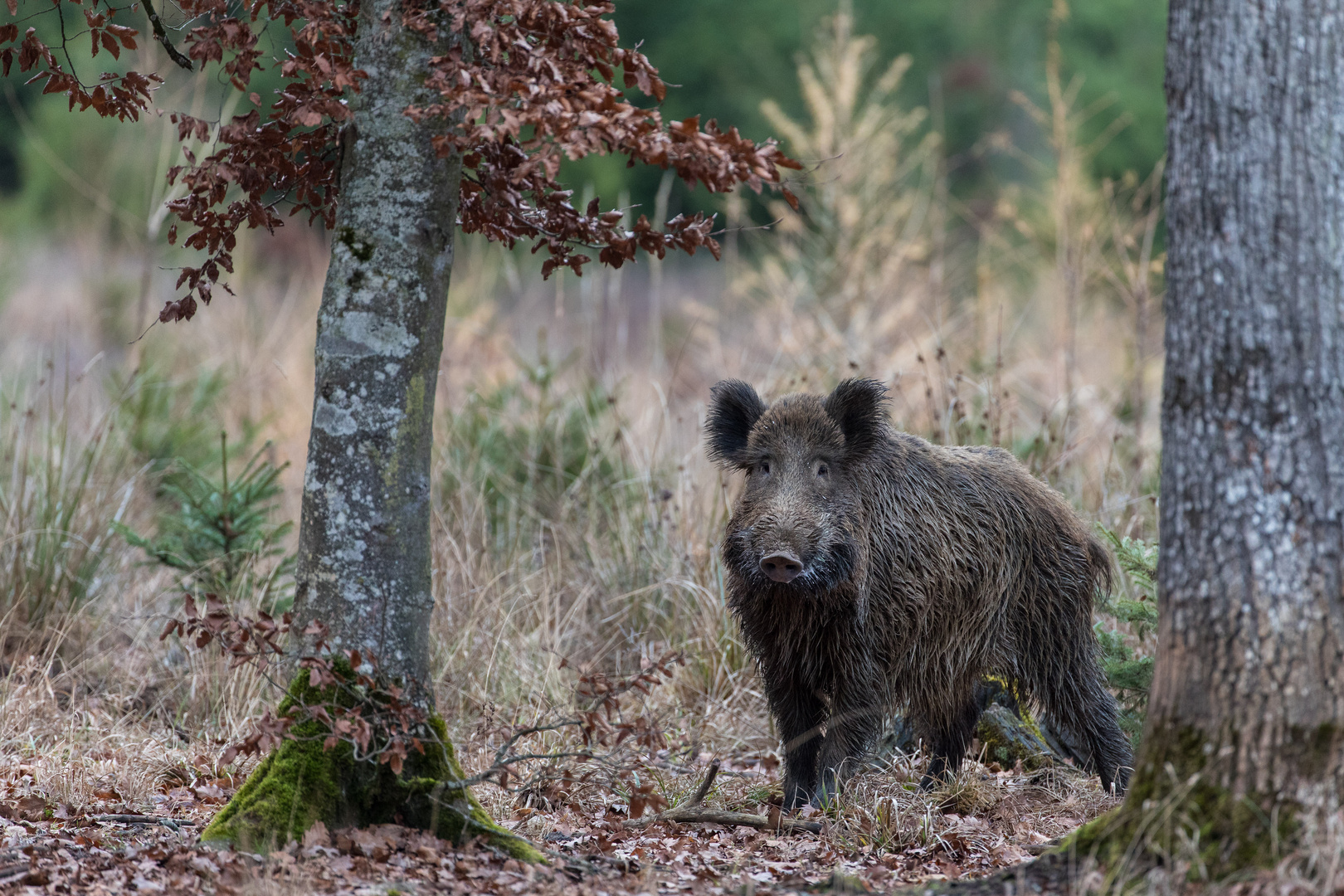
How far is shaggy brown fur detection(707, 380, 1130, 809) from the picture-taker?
4.37m

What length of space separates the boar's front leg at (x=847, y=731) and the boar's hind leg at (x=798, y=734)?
2.4 inches

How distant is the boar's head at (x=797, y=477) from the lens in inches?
166

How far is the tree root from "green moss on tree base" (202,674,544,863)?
0.74m

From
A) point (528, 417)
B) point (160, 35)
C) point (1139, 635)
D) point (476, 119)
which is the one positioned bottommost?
point (1139, 635)

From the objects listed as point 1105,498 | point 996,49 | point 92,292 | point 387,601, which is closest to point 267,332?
point 92,292

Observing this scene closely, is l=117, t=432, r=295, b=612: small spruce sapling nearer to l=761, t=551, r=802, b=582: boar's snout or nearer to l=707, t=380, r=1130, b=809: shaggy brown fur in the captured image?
l=707, t=380, r=1130, b=809: shaggy brown fur

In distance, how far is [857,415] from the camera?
4535mm

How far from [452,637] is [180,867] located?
277 cm

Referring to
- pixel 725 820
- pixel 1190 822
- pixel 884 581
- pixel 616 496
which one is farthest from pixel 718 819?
pixel 616 496

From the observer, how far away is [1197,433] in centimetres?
284

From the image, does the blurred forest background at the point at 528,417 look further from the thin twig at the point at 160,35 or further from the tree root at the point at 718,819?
the tree root at the point at 718,819

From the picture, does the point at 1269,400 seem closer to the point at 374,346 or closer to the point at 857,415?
the point at 857,415

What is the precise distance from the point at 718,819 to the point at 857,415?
4.87ft

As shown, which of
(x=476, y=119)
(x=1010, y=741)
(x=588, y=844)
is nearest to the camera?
(x=476, y=119)
